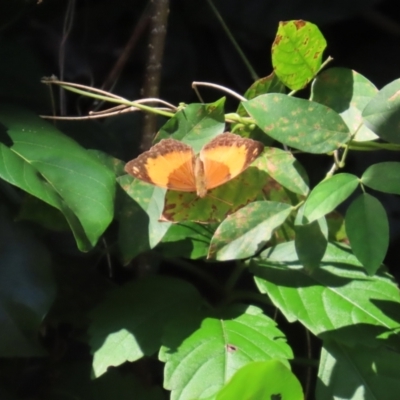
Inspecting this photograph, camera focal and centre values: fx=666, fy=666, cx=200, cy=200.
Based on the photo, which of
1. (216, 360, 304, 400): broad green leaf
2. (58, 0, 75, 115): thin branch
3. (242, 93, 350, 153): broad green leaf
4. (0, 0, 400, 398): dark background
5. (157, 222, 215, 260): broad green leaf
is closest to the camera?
(216, 360, 304, 400): broad green leaf

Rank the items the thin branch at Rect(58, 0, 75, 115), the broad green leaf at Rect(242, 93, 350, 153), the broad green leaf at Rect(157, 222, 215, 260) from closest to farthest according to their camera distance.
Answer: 1. the broad green leaf at Rect(242, 93, 350, 153)
2. the broad green leaf at Rect(157, 222, 215, 260)
3. the thin branch at Rect(58, 0, 75, 115)

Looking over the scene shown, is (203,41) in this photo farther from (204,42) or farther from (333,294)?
(333,294)

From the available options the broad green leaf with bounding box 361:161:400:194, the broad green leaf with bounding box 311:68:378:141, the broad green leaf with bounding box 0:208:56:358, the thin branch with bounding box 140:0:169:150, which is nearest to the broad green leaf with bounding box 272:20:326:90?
the broad green leaf with bounding box 311:68:378:141

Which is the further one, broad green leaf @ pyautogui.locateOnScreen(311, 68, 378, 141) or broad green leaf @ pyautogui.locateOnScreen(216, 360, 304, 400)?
broad green leaf @ pyautogui.locateOnScreen(311, 68, 378, 141)

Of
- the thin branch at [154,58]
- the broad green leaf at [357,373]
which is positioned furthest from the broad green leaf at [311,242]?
the thin branch at [154,58]

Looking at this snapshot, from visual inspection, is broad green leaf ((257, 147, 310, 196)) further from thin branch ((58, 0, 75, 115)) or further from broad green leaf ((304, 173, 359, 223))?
thin branch ((58, 0, 75, 115))

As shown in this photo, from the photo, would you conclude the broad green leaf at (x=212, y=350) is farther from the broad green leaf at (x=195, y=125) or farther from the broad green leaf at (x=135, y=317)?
the broad green leaf at (x=195, y=125)

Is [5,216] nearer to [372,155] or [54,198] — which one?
[54,198]
